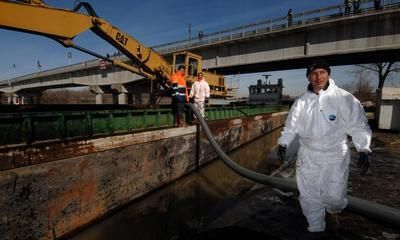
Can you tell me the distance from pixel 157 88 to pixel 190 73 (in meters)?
2.07

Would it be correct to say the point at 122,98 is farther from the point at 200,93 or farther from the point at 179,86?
the point at 179,86

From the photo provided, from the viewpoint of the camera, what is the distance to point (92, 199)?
4.96 metres

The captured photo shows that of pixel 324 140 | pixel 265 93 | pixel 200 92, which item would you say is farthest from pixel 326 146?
pixel 265 93

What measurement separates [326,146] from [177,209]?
435 centimetres

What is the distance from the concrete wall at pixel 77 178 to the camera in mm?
3787

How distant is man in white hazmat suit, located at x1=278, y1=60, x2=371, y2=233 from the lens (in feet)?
8.95

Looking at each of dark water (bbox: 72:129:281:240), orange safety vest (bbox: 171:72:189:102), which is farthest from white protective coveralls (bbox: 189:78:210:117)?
dark water (bbox: 72:129:281:240)

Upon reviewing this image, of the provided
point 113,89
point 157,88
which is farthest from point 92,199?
point 113,89

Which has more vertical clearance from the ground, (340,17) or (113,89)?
(340,17)

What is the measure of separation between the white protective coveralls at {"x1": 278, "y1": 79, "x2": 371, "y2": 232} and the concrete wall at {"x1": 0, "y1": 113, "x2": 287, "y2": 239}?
12.5ft

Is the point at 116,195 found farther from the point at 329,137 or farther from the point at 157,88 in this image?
the point at 157,88

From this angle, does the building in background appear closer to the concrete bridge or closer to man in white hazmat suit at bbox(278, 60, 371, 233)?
the concrete bridge

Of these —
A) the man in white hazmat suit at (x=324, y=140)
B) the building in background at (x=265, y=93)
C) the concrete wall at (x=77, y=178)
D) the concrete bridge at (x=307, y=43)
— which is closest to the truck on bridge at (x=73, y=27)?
the concrete wall at (x=77, y=178)

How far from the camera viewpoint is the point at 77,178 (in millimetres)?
4648
